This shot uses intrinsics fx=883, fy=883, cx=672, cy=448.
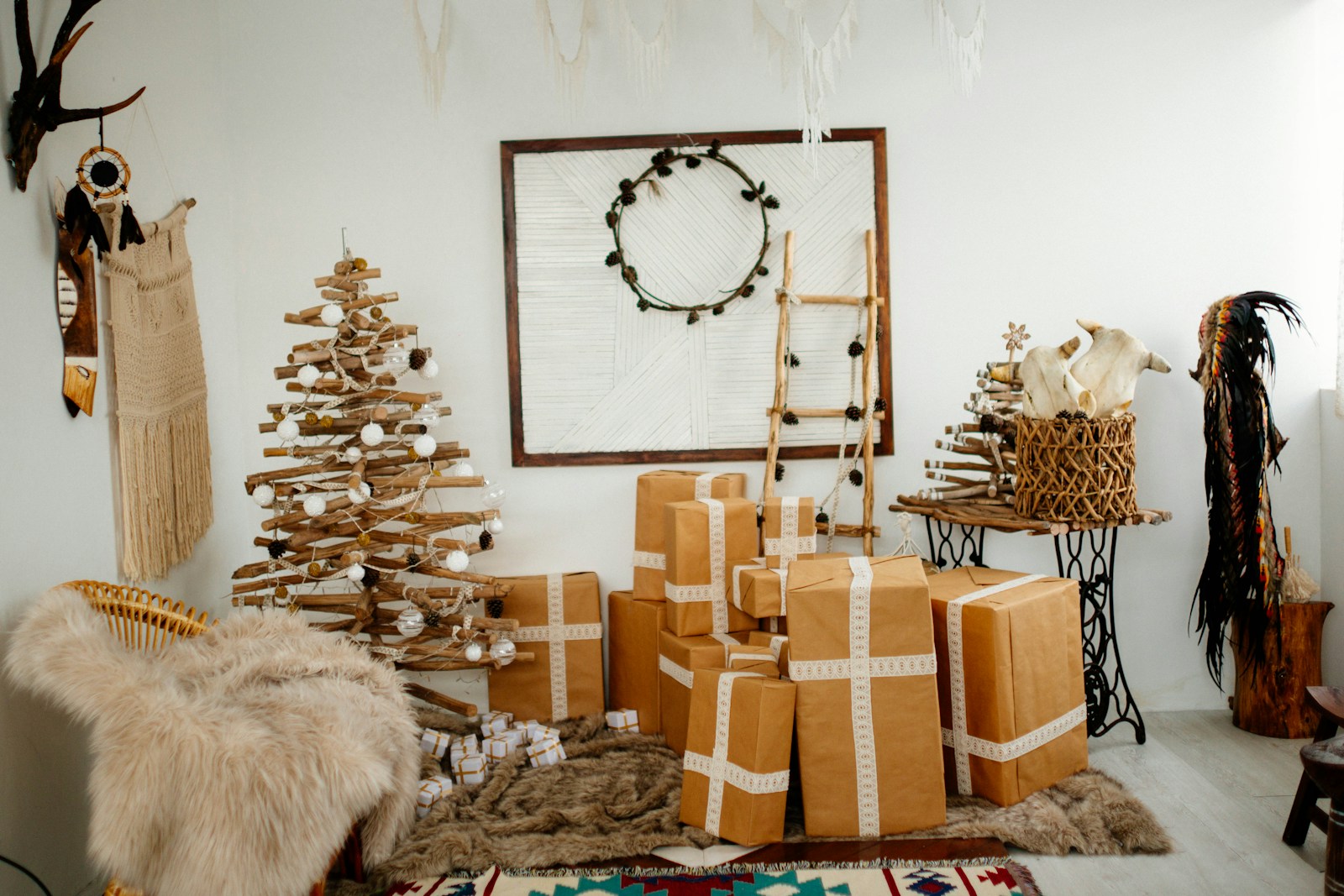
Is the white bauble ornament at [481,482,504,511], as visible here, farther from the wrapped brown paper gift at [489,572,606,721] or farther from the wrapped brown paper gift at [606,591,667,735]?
the wrapped brown paper gift at [606,591,667,735]

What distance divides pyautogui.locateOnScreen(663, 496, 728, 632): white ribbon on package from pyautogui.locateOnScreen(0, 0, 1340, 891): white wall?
1.50ft

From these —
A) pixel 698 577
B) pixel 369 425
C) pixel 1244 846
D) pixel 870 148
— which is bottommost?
pixel 1244 846

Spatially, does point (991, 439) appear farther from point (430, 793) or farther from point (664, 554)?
point (430, 793)

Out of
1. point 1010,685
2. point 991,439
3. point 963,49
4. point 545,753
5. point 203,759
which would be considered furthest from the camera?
point 991,439

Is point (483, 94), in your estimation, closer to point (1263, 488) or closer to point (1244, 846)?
point (1263, 488)

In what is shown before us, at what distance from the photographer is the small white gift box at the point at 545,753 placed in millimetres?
2678

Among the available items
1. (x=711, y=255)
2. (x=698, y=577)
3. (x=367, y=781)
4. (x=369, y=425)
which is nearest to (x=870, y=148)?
(x=711, y=255)

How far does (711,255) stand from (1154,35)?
1.69 m

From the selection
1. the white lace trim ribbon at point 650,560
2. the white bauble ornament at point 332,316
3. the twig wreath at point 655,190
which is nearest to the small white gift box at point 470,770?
the white lace trim ribbon at point 650,560

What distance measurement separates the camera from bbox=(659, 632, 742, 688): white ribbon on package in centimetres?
261

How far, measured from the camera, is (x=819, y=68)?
2.42m

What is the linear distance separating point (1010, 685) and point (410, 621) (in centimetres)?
169

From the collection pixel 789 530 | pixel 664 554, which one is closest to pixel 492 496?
pixel 664 554

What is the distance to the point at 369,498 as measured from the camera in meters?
2.62
